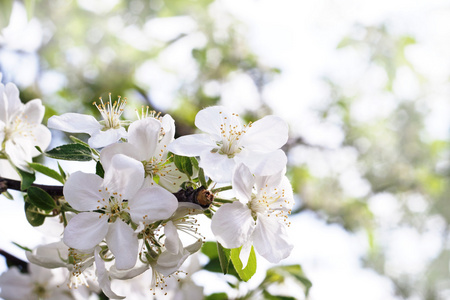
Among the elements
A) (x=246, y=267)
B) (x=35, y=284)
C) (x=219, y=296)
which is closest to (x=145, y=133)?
(x=246, y=267)

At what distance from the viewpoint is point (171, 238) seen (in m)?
0.67

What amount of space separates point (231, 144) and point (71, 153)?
9.5 inches

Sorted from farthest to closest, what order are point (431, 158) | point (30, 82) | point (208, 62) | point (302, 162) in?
point (431, 158), point (302, 162), point (208, 62), point (30, 82)

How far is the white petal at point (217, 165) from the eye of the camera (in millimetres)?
670

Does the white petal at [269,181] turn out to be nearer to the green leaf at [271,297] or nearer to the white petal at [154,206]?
the white petal at [154,206]

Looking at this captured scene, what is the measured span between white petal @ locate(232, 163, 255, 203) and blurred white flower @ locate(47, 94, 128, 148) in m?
→ 0.18

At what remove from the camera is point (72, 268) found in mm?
775

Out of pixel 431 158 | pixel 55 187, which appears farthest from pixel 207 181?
pixel 431 158

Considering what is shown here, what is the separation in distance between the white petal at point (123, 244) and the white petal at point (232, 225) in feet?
0.36

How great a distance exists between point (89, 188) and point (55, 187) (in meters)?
0.10

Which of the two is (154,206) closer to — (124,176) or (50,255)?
(124,176)

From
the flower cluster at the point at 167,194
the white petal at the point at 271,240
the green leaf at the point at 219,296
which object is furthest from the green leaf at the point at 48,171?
the green leaf at the point at 219,296

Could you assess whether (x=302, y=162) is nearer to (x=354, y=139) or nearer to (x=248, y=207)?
(x=354, y=139)

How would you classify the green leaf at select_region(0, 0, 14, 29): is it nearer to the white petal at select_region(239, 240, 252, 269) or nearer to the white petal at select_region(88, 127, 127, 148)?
the white petal at select_region(88, 127, 127, 148)
